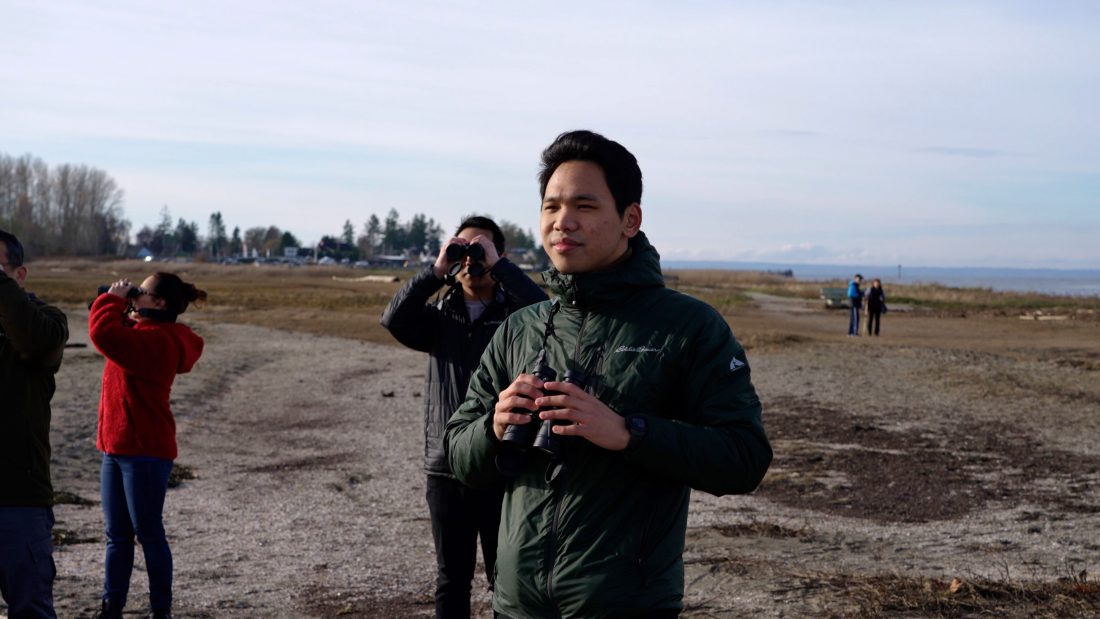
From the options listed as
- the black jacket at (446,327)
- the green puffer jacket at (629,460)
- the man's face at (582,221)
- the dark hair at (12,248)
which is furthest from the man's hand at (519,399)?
the dark hair at (12,248)

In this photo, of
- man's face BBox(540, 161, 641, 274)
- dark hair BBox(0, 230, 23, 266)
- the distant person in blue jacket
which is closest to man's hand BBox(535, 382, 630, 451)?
man's face BBox(540, 161, 641, 274)

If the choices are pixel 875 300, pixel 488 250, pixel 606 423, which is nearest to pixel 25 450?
pixel 488 250

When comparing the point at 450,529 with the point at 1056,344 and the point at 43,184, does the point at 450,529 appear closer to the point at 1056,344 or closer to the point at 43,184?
the point at 1056,344

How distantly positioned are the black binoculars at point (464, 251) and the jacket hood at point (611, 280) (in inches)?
75.6

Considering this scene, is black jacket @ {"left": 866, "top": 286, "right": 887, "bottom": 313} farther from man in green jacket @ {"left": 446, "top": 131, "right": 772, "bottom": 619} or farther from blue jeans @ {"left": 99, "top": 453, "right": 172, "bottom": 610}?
man in green jacket @ {"left": 446, "top": 131, "right": 772, "bottom": 619}

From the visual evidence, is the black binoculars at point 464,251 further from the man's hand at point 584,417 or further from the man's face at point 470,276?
the man's hand at point 584,417

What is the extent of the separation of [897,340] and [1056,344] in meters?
4.20

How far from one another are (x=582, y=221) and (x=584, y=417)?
0.57m

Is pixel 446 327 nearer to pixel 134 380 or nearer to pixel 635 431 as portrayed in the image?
pixel 134 380

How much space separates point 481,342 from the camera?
504 centimetres

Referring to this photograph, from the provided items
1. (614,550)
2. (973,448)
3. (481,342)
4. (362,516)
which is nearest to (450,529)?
(481,342)

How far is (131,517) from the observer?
5496mm

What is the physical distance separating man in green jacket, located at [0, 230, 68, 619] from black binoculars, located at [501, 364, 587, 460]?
2532mm

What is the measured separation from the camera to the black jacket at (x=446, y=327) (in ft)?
16.1
